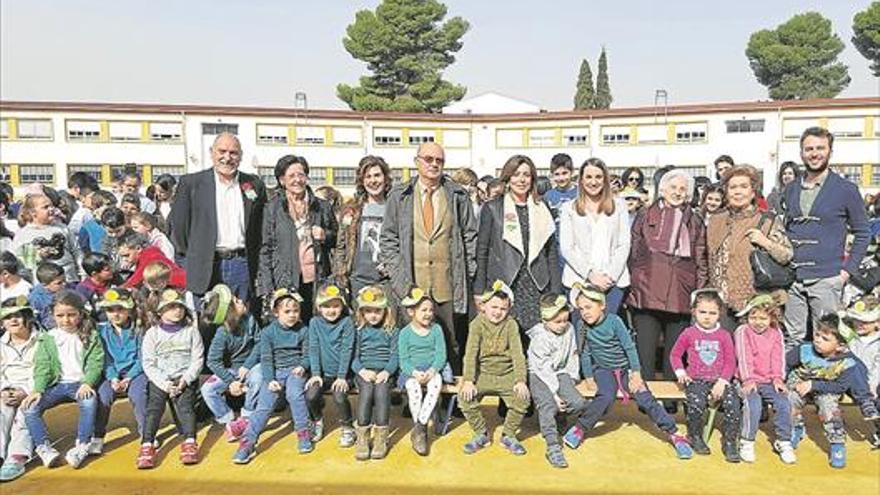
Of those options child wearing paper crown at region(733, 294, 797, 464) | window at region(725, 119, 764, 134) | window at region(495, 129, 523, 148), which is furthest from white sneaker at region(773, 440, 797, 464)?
window at region(495, 129, 523, 148)

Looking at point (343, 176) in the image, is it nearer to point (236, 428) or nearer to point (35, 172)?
point (35, 172)

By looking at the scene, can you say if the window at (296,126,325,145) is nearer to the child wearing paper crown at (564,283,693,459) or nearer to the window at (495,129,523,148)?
the window at (495,129,523,148)

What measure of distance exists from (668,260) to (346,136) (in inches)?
1280

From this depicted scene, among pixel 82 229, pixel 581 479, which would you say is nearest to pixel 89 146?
pixel 82 229

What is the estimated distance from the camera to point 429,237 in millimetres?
4914

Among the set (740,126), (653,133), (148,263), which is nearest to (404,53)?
(653,133)

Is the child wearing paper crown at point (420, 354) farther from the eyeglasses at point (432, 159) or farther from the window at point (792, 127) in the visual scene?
the window at point (792, 127)

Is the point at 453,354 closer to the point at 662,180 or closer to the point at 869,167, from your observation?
the point at 662,180

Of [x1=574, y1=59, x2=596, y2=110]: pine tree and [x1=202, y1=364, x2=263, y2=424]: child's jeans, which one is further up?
[x1=574, y1=59, x2=596, y2=110]: pine tree

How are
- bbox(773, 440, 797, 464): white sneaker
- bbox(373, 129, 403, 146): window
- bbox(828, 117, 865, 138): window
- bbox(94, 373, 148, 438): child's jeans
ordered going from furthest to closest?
bbox(373, 129, 403, 146): window → bbox(828, 117, 865, 138): window → bbox(94, 373, 148, 438): child's jeans → bbox(773, 440, 797, 464): white sneaker

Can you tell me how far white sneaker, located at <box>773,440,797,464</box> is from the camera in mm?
4477

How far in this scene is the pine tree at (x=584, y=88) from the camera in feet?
200

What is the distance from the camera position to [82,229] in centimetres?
715

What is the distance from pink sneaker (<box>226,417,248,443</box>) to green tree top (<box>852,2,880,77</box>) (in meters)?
53.8
